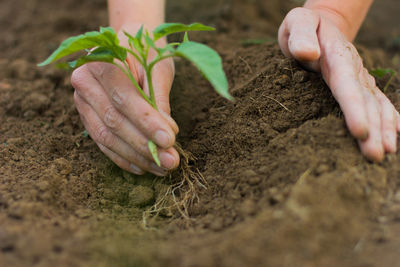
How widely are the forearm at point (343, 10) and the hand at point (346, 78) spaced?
112mm

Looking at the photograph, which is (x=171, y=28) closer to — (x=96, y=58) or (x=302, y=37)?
(x=96, y=58)

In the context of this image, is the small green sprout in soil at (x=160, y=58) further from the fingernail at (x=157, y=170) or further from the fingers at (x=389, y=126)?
the fingers at (x=389, y=126)

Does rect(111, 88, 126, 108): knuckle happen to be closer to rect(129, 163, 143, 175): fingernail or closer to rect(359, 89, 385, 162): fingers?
rect(129, 163, 143, 175): fingernail

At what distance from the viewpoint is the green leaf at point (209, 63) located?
0.88 m

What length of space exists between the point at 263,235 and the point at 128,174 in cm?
71

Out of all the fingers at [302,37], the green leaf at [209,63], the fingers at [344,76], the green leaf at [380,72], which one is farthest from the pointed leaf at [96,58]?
the green leaf at [380,72]

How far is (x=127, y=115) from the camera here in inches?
48.7

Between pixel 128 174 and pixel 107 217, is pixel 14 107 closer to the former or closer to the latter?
pixel 128 174

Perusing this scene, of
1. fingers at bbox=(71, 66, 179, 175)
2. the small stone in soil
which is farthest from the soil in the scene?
fingers at bbox=(71, 66, 179, 175)

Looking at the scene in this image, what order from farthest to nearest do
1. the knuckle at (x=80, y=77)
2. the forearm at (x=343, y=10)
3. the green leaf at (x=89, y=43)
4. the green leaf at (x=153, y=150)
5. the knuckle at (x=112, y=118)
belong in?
the forearm at (x=343, y=10) → the knuckle at (x=80, y=77) → the knuckle at (x=112, y=118) → the green leaf at (x=153, y=150) → the green leaf at (x=89, y=43)

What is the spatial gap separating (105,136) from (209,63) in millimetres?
592

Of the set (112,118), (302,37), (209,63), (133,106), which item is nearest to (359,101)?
(302,37)

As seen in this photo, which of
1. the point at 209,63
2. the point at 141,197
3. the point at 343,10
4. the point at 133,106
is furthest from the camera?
the point at 343,10

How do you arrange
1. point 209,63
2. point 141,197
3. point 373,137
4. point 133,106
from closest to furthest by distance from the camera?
point 209,63 → point 373,137 → point 133,106 → point 141,197
